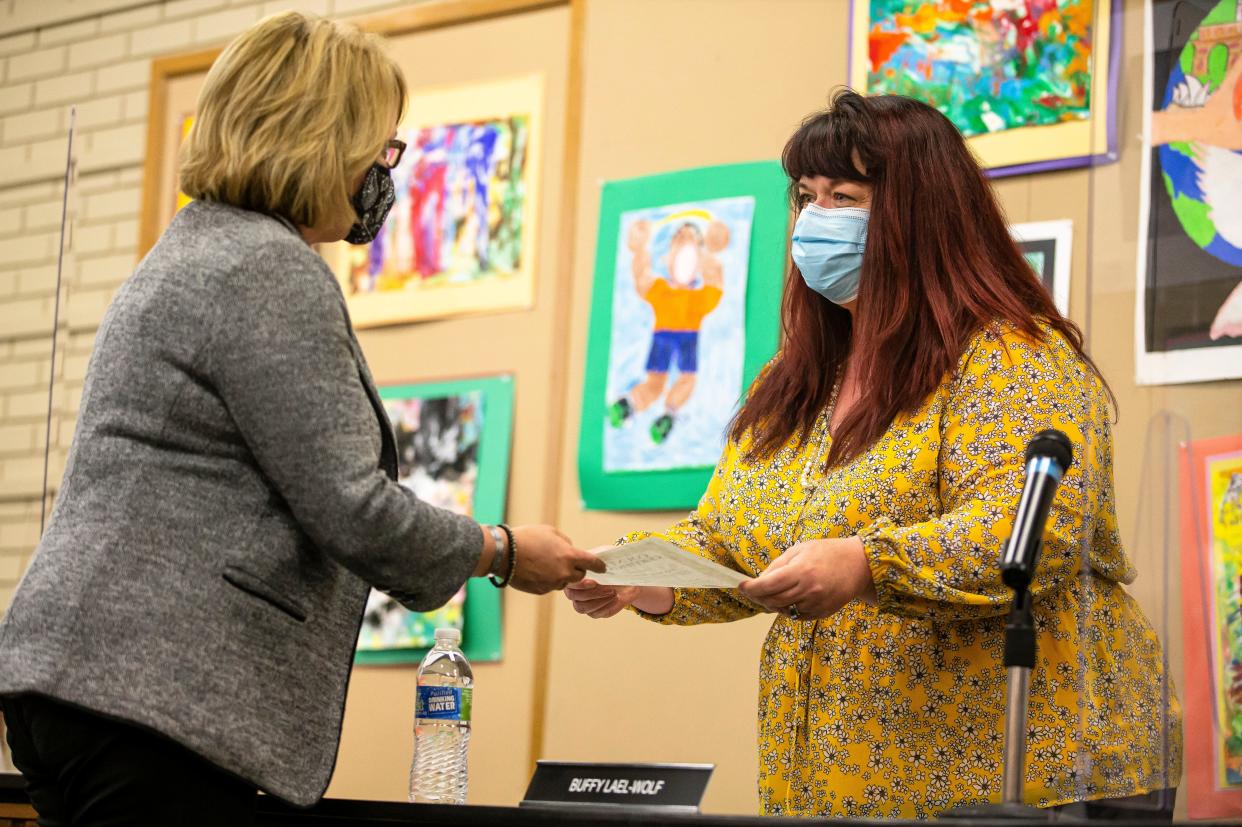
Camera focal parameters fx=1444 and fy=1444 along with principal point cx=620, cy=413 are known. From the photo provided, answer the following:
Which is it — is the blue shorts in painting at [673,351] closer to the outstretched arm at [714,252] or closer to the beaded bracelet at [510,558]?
the outstretched arm at [714,252]

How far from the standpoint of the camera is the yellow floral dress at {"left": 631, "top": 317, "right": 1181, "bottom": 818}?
1.72 meters

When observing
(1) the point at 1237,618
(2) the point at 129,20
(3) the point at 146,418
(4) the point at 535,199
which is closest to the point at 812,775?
(1) the point at 1237,618

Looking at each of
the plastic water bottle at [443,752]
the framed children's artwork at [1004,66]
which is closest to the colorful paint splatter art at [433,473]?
the plastic water bottle at [443,752]

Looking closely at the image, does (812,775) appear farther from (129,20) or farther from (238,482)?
(129,20)

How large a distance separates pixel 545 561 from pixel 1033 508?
0.59 metres

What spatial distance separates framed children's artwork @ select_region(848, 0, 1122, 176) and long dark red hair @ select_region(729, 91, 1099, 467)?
28.3 inches

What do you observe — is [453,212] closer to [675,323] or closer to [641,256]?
[641,256]

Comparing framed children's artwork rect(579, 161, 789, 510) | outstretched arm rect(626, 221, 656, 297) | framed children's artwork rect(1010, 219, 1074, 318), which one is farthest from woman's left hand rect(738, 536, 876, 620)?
outstretched arm rect(626, 221, 656, 297)

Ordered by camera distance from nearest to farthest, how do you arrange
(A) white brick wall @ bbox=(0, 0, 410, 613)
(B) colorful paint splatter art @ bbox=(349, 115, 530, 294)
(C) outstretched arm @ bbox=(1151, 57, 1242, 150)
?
(C) outstretched arm @ bbox=(1151, 57, 1242, 150) → (B) colorful paint splatter art @ bbox=(349, 115, 530, 294) → (A) white brick wall @ bbox=(0, 0, 410, 613)

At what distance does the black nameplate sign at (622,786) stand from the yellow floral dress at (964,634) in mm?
290

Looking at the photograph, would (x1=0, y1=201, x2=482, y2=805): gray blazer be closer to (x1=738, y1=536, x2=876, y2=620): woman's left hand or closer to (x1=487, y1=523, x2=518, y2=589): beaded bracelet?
(x1=487, y1=523, x2=518, y2=589): beaded bracelet

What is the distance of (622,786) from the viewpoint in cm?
168

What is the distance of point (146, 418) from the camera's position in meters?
1.51

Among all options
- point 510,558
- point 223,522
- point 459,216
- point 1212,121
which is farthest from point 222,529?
point 459,216
